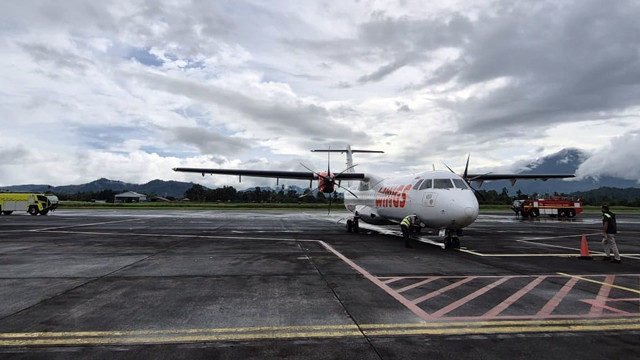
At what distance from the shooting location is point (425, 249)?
15.1 meters

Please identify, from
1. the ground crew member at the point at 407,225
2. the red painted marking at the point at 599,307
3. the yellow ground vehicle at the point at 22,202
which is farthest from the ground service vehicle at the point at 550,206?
the yellow ground vehicle at the point at 22,202

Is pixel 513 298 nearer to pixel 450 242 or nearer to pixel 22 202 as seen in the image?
pixel 450 242

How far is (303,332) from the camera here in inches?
210

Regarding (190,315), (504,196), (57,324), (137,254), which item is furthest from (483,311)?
(504,196)

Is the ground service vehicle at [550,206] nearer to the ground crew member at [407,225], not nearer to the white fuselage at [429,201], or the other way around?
the white fuselage at [429,201]

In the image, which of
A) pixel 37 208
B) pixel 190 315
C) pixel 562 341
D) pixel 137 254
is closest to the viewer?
pixel 562 341

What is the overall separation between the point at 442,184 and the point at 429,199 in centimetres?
80

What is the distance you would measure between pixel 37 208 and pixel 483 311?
45.9 meters

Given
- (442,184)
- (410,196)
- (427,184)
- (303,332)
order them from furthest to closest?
(410,196), (427,184), (442,184), (303,332)

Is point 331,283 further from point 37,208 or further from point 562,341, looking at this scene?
point 37,208

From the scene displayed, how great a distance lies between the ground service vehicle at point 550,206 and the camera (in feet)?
143

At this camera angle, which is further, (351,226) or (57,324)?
(351,226)

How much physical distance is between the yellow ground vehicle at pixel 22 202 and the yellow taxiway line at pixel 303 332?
139ft

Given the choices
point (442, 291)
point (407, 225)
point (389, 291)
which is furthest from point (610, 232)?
point (389, 291)
